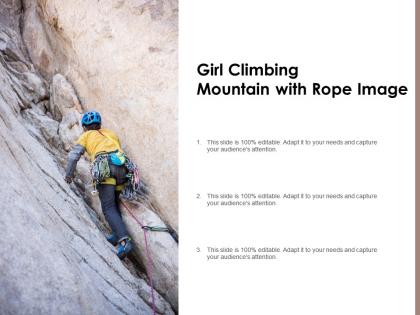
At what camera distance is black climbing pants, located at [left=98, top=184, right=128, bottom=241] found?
20.2ft

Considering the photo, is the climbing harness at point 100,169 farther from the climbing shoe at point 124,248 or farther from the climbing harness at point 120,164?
the climbing shoe at point 124,248

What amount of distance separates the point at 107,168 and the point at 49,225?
1.68 meters

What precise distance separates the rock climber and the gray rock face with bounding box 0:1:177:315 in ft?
0.56

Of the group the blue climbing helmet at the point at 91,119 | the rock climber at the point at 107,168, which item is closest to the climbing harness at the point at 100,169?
the rock climber at the point at 107,168

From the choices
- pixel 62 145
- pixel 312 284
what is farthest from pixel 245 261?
pixel 62 145

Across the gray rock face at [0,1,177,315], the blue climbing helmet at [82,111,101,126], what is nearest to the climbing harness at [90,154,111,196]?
the gray rock face at [0,1,177,315]

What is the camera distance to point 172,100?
6383 mm

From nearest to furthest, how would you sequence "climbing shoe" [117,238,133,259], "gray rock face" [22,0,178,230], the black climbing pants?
"climbing shoe" [117,238,133,259] → the black climbing pants → "gray rock face" [22,0,178,230]

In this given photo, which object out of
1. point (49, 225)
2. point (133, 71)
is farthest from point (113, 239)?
point (133, 71)

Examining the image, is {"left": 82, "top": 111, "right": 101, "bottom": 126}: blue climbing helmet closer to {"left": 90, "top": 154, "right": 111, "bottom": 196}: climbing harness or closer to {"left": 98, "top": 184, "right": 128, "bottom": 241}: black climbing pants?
{"left": 90, "top": 154, "right": 111, "bottom": 196}: climbing harness

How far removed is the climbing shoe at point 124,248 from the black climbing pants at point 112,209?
0.06 metres

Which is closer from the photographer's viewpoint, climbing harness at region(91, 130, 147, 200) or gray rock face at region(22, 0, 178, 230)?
climbing harness at region(91, 130, 147, 200)

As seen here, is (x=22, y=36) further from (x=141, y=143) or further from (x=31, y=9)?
(x=141, y=143)

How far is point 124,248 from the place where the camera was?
6.07m
